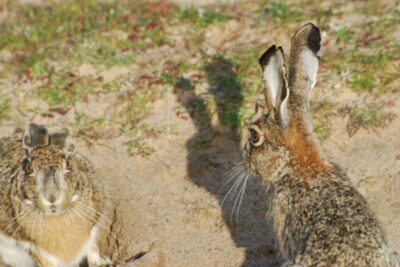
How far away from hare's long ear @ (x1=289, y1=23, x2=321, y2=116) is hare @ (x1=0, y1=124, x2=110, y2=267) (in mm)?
1690

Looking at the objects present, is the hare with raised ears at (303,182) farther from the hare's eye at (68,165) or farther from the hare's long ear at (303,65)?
the hare's eye at (68,165)

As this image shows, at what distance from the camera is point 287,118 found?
566 centimetres

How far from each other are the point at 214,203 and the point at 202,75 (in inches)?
69.5

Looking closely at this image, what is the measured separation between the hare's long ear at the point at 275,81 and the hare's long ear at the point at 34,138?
179 cm

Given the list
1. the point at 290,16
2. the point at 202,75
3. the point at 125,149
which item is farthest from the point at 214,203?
the point at 290,16

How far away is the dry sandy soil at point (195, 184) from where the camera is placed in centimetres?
628

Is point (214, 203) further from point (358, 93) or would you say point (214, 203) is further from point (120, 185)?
point (358, 93)

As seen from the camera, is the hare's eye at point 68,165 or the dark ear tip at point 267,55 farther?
the hare's eye at point 68,165

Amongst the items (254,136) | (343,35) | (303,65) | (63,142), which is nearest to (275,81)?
(303,65)

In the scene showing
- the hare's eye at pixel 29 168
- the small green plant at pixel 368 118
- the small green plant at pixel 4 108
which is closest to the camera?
the hare's eye at pixel 29 168

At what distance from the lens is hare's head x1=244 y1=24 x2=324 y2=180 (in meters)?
5.62

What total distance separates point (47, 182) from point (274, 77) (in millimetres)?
1720

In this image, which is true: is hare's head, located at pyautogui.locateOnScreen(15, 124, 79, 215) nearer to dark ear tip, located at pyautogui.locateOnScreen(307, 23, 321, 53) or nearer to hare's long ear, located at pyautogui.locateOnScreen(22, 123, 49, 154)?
hare's long ear, located at pyautogui.locateOnScreen(22, 123, 49, 154)

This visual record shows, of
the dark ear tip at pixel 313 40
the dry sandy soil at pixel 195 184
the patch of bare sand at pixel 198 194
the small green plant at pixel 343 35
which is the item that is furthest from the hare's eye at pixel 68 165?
the small green plant at pixel 343 35
